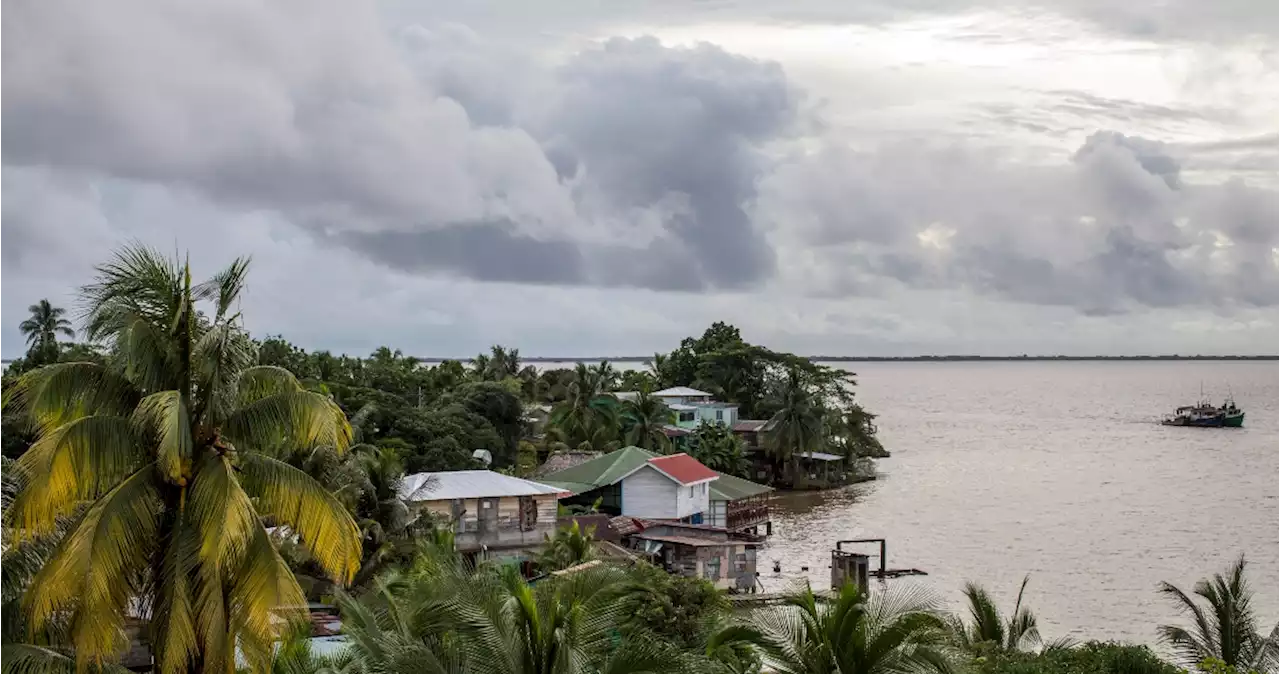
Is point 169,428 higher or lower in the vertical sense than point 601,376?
lower

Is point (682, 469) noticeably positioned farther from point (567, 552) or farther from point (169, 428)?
point (169, 428)

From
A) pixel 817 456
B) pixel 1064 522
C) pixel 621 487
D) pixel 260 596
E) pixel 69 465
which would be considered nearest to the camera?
pixel 69 465

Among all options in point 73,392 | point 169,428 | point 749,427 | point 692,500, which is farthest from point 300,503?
point 749,427

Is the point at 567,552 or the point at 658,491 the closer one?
the point at 567,552

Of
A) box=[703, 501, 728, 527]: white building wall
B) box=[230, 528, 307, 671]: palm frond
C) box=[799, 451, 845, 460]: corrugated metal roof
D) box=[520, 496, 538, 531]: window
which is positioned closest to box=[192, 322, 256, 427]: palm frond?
box=[230, 528, 307, 671]: palm frond

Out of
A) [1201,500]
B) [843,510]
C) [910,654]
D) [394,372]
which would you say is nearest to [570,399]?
[394,372]

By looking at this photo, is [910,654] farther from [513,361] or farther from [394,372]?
[513,361]

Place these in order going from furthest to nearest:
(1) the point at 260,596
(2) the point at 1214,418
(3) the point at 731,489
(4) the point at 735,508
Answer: (2) the point at 1214,418, (4) the point at 735,508, (3) the point at 731,489, (1) the point at 260,596
